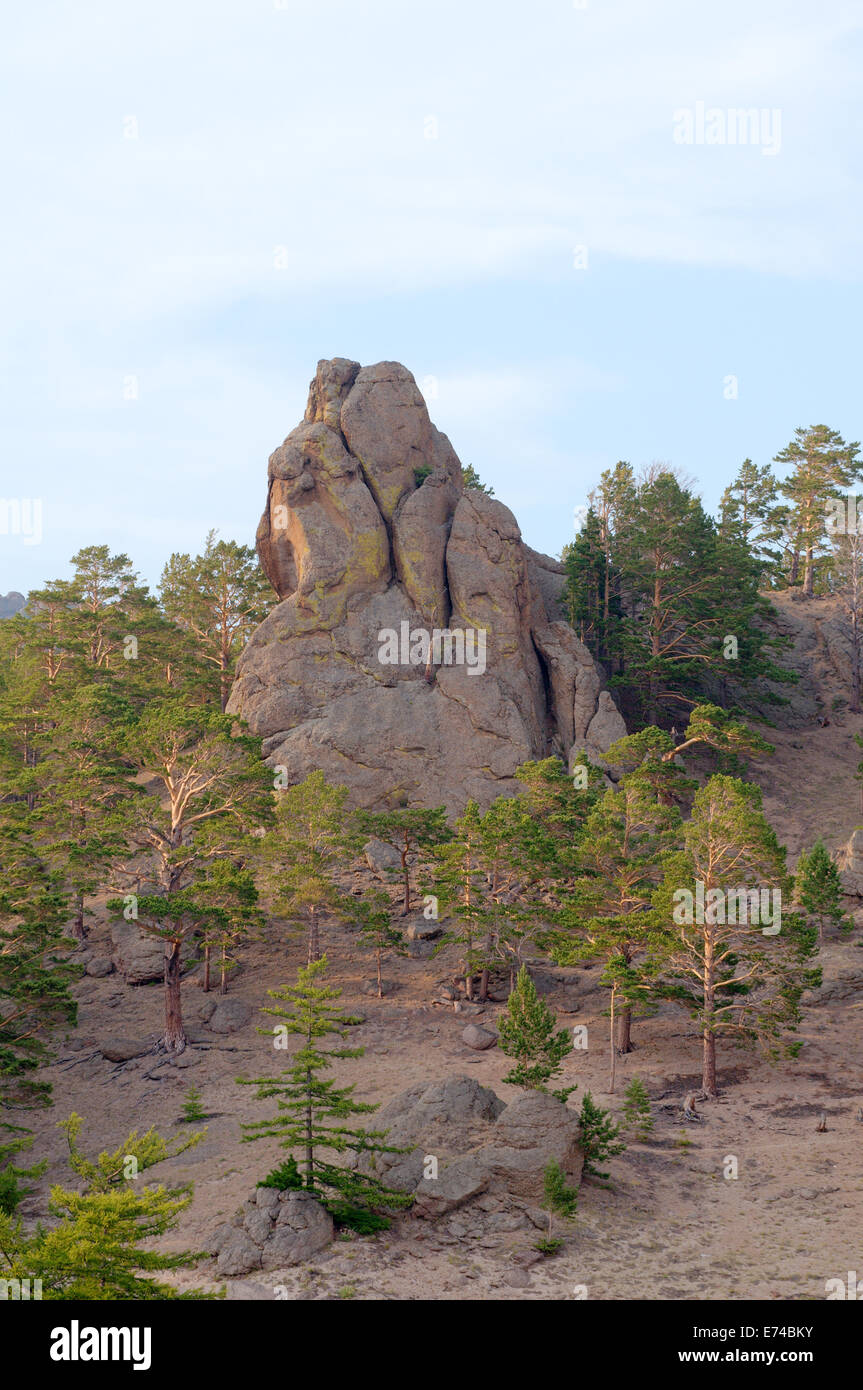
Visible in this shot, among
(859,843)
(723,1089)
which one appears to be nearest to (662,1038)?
(723,1089)

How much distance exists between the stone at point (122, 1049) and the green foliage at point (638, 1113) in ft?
55.2

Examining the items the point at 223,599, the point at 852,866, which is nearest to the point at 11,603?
the point at 223,599

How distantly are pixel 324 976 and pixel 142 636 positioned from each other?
23.7 meters

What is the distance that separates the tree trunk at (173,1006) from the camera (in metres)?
35.0

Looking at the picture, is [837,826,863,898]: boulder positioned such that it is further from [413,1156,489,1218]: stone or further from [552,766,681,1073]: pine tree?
[413,1156,489,1218]: stone

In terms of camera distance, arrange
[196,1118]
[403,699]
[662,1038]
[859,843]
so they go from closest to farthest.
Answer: [196,1118]
[662,1038]
[859,843]
[403,699]

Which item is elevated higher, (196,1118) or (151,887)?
(151,887)

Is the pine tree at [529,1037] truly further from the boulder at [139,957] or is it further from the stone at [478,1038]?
the boulder at [139,957]

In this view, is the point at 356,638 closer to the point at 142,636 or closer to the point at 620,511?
the point at 142,636

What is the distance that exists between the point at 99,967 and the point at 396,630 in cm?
2215

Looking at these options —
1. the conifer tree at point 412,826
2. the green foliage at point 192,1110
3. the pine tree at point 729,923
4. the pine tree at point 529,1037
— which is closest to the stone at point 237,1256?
the pine tree at point 529,1037

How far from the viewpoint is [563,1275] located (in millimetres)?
20578

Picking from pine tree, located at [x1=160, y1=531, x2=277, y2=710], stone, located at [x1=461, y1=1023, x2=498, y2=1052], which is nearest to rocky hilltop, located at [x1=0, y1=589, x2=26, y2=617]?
pine tree, located at [x1=160, y1=531, x2=277, y2=710]

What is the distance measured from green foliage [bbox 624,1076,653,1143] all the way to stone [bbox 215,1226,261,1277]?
11.6m
